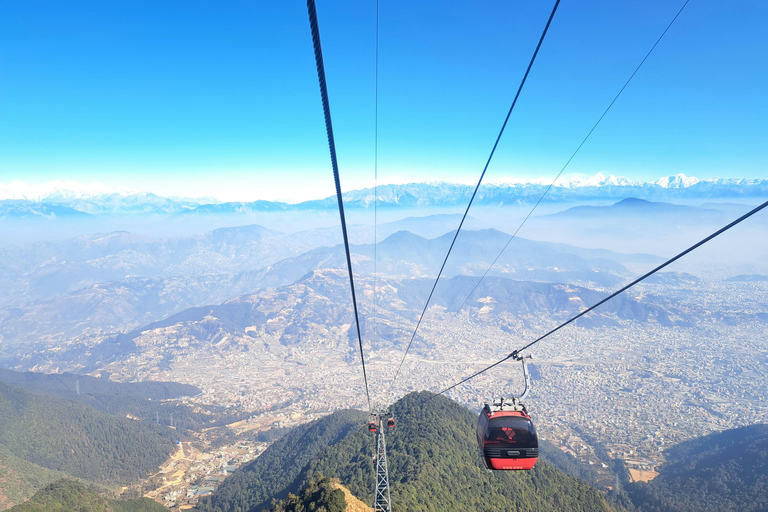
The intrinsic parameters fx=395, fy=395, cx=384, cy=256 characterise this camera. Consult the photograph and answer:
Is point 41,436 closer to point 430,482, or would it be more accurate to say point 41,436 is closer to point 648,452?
point 430,482

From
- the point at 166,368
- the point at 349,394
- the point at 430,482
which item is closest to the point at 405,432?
the point at 430,482

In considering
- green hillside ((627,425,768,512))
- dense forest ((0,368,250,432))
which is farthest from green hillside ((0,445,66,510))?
green hillside ((627,425,768,512))

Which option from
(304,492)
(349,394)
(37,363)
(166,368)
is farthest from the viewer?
(37,363)

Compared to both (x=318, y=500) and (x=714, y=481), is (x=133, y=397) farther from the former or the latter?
(x=714, y=481)

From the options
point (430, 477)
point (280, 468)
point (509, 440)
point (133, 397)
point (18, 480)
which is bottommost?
point (133, 397)

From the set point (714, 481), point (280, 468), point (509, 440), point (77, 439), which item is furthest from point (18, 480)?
point (714, 481)

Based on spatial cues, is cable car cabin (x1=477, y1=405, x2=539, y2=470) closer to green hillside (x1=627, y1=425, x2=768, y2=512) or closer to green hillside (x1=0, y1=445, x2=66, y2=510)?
green hillside (x1=627, y1=425, x2=768, y2=512)

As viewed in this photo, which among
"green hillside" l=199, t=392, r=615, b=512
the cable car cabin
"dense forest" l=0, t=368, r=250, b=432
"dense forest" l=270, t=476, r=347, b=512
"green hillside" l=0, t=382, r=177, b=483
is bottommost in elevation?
"dense forest" l=0, t=368, r=250, b=432
